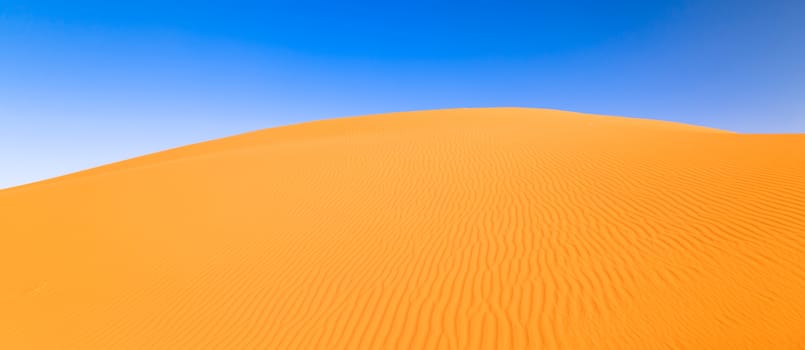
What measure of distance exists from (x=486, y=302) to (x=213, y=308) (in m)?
3.92

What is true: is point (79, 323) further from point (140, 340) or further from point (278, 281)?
point (278, 281)

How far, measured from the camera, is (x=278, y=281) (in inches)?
213

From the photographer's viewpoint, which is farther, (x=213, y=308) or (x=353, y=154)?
(x=353, y=154)

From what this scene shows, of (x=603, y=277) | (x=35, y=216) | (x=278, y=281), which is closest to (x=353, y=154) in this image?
(x=278, y=281)

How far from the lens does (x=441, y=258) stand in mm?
5395

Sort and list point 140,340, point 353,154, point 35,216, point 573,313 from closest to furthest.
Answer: point 573,313 → point 140,340 → point 35,216 → point 353,154

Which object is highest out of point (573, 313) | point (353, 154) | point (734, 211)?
point (353, 154)

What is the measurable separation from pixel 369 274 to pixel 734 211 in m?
5.90

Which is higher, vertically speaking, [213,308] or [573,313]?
[573,313]

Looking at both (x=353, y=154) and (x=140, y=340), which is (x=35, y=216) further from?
(x=353, y=154)

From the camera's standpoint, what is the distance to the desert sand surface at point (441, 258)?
377 cm

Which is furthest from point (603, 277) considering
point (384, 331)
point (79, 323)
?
point (79, 323)

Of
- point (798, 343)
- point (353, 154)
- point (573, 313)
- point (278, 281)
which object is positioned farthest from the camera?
point (353, 154)

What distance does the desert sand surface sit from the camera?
12.4ft
